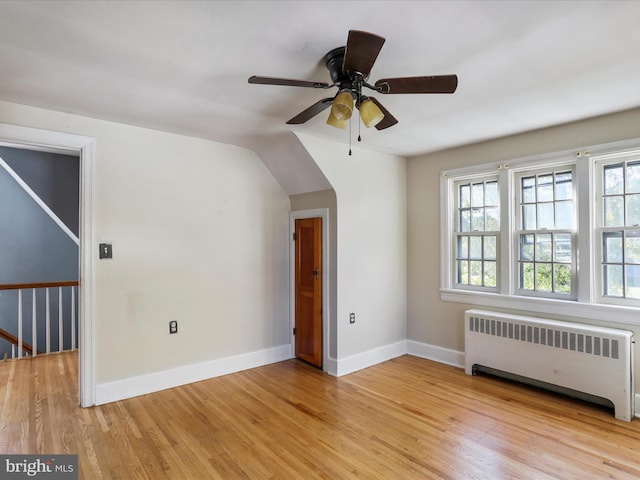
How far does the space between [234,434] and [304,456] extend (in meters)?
0.59

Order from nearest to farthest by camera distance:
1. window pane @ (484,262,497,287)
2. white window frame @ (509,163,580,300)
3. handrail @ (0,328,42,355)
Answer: white window frame @ (509,163,580,300), window pane @ (484,262,497,287), handrail @ (0,328,42,355)

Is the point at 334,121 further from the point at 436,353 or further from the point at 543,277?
the point at 436,353

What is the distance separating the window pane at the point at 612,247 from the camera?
122 inches

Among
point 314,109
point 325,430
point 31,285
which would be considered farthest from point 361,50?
point 31,285

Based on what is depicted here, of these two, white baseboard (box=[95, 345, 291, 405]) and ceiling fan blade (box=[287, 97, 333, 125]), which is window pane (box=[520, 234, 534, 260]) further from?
white baseboard (box=[95, 345, 291, 405])

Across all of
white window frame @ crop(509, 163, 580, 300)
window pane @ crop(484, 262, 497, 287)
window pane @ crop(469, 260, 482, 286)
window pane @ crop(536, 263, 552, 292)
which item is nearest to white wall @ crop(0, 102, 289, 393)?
window pane @ crop(469, 260, 482, 286)

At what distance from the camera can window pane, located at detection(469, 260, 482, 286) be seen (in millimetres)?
4047

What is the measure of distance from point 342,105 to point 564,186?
2693mm

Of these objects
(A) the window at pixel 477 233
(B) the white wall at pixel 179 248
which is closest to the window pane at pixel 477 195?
(A) the window at pixel 477 233

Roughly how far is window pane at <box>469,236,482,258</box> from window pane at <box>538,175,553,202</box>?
0.75 meters

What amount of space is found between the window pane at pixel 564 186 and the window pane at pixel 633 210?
430 mm

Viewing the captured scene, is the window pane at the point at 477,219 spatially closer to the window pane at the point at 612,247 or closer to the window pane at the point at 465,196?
the window pane at the point at 465,196

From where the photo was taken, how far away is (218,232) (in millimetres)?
3826

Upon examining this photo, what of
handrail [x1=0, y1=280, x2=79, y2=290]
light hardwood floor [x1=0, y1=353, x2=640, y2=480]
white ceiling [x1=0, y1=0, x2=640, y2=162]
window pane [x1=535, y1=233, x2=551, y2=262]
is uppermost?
white ceiling [x1=0, y1=0, x2=640, y2=162]
